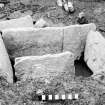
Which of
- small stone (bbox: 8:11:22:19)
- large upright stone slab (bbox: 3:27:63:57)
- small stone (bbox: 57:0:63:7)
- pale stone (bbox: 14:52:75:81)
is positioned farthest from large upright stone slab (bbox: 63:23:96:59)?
small stone (bbox: 57:0:63:7)

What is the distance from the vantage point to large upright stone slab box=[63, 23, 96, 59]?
5.41m

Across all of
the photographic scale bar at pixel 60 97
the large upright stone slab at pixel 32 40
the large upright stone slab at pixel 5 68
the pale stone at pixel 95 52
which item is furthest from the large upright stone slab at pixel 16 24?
the photographic scale bar at pixel 60 97

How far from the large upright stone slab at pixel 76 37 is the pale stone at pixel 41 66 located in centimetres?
88

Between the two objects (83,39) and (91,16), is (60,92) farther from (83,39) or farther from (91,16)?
(91,16)

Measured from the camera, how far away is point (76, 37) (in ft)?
18.0

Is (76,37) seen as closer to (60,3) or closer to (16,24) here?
(16,24)

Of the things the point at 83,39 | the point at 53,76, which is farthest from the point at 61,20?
the point at 53,76

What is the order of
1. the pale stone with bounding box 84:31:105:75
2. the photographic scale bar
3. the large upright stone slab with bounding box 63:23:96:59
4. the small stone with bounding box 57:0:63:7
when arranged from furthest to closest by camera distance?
the small stone with bounding box 57:0:63:7
the large upright stone slab with bounding box 63:23:96:59
the pale stone with bounding box 84:31:105:75
the photographic scale bar

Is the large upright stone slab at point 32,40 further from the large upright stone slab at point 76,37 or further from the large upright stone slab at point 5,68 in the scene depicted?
the large upright stone slab at point 5,68

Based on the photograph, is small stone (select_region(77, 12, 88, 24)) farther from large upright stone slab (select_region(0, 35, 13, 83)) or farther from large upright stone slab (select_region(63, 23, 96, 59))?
large upright stone slab (select_region(0, 35, 13, 83))

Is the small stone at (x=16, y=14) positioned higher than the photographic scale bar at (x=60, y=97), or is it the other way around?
the small stone at (x=16, y=14)

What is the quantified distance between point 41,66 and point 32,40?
2.97 feet

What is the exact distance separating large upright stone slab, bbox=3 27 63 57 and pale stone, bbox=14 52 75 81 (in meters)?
0.80

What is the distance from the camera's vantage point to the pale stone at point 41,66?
449 cm
